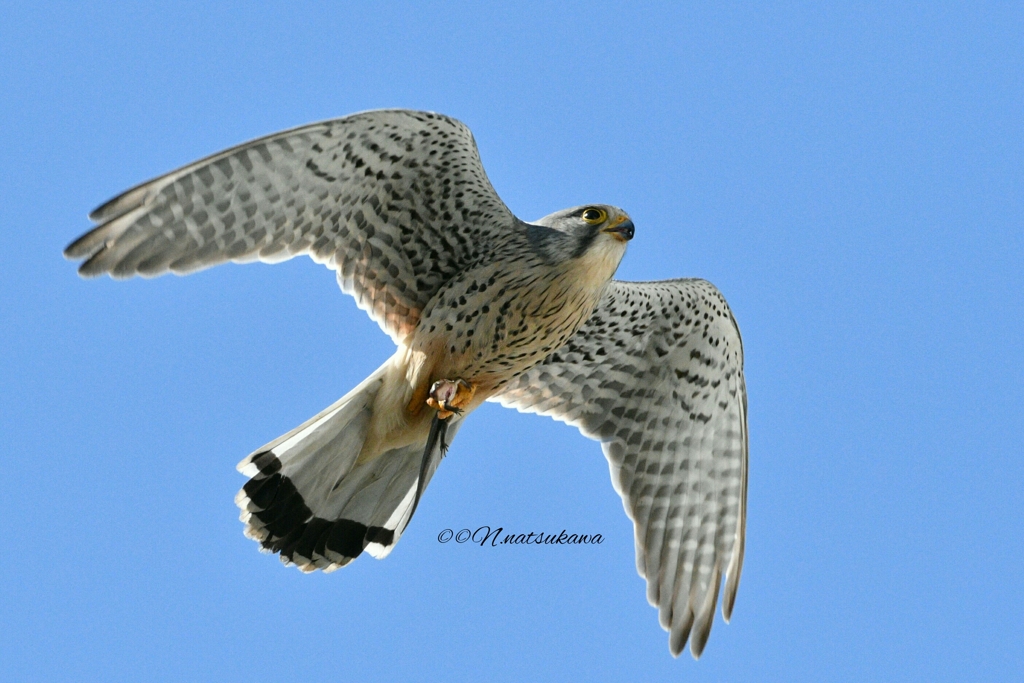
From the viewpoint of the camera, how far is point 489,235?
642 centimetres

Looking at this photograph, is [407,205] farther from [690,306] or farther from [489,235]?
[690,306]

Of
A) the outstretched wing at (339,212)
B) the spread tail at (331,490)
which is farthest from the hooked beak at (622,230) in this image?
the spread tail at (331,490)

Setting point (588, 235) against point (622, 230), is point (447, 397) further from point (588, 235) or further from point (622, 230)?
point (622, 230)

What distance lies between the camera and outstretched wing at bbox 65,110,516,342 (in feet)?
18.7

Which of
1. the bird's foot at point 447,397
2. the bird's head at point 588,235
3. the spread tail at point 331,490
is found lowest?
the spread tail at point 331,490

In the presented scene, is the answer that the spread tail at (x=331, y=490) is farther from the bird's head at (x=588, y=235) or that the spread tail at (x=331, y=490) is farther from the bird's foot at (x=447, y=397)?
the bird's head at (x=588, y=235)

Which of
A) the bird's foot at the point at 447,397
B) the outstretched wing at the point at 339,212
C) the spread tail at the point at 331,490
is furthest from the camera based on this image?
the spread tail at the point at 331,490

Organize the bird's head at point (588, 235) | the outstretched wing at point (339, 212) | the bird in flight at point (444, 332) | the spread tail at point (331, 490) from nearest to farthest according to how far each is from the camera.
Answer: the outstretched wing at point (339, 212), the bird in flight at point (444, 332), the bird's head at point (588, 235), the spread tail at point (331, 490)

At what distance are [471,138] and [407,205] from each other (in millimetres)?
499

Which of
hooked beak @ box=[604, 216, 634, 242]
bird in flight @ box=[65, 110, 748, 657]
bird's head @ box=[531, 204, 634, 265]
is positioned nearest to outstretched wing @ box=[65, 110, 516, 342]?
bird in flight @ box=[65, 110, 748, 657]

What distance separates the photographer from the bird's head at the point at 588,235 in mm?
6152

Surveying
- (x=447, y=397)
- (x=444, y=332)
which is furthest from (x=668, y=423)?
(x=444, y=332)

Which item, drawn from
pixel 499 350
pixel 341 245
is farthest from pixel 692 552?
pixel 341 245

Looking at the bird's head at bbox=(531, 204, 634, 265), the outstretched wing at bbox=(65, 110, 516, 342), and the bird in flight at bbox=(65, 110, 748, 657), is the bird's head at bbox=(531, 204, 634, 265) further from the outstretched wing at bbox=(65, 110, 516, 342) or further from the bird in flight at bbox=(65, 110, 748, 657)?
the outstretched wing at bbox=(65, 110, 516, 342)
